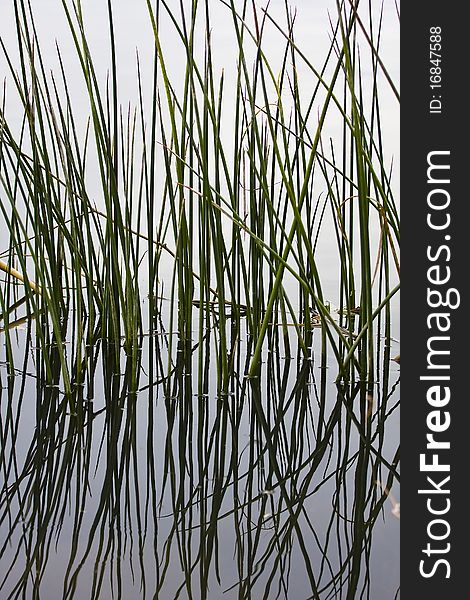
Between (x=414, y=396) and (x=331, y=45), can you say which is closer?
(x=414, y=396)

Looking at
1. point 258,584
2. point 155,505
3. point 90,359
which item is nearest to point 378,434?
point 155,505

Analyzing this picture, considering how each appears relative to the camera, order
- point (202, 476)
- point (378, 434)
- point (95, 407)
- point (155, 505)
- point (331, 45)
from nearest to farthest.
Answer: point (155, 505), point (202, 476), point (378, 434), point (95, 407), point (331, 45)

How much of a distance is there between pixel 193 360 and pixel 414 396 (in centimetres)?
89

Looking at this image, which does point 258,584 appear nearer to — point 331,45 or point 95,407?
point 95,407

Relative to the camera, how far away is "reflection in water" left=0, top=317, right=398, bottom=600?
80 centimetres

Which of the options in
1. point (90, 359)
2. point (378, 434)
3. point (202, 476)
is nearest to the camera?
point (202, 476)

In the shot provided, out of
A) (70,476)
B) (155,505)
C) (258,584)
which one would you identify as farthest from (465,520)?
(70,476)

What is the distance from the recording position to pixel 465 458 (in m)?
0.90

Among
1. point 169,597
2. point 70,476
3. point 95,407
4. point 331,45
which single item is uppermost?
point 331,45

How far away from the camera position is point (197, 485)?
1.05 meters

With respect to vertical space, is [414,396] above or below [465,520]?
above

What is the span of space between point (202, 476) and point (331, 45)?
86 centimetres

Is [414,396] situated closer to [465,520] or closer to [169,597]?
[465,520]

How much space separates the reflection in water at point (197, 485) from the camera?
0.80 metres
